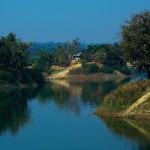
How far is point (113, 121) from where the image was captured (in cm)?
5422

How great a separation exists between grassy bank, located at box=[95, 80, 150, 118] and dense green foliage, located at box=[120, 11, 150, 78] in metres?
6.79

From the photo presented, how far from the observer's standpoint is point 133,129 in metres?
49.2

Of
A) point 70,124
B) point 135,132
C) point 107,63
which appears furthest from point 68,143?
point 107,63

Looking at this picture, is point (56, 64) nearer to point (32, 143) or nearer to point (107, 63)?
point (107, 63)

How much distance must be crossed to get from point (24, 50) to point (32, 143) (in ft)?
288

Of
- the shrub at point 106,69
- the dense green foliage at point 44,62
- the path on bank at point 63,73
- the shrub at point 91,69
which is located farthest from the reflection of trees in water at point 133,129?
the dense green foliage at point 44,62

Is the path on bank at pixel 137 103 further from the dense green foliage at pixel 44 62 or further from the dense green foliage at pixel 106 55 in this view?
the dense green foliage at pixel 44 62

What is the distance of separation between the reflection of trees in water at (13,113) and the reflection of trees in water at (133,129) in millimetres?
9239

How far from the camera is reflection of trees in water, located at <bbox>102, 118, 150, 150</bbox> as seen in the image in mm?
42894

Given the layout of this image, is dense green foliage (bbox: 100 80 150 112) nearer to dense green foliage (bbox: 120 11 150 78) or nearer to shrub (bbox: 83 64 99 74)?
dense green foliage (bbox: 120 11 150 78)

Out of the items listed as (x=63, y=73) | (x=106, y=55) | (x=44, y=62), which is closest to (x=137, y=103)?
Answer: (x=63, y=73)

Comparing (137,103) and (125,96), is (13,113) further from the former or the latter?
(137,103)

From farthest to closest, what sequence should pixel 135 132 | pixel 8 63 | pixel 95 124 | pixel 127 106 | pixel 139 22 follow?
1. pixel 8 63
2. pixel 139 22
3. pixel 127 106
4. pixel 95 124
5. pixel 135 132

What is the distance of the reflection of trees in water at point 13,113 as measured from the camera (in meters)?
53.8
